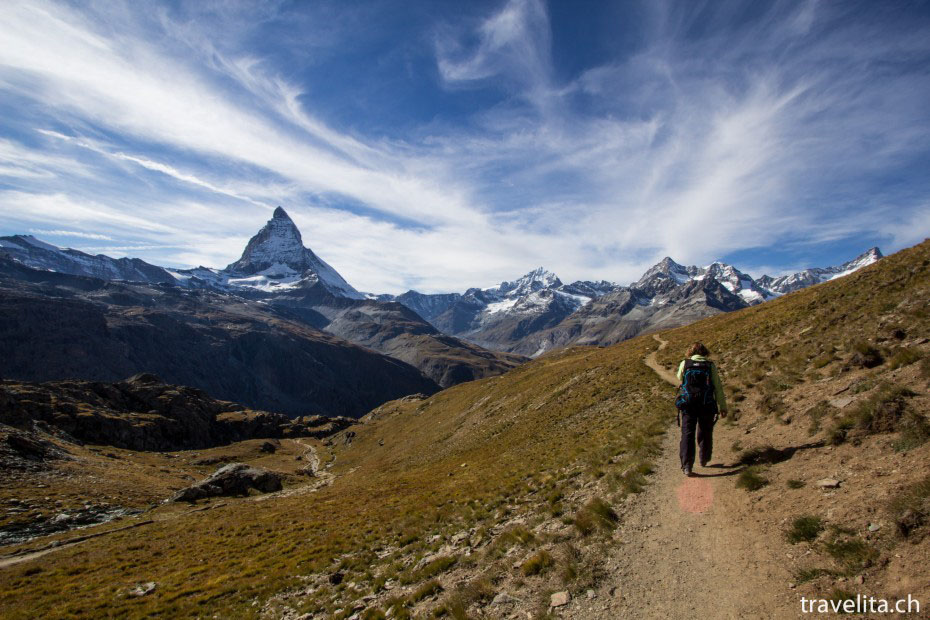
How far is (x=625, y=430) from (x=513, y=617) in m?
15.1

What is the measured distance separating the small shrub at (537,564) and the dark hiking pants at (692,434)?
19.6ft

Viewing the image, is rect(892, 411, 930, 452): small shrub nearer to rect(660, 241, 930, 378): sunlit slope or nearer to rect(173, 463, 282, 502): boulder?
rect(660, 241, 930, 378): sunlit slope

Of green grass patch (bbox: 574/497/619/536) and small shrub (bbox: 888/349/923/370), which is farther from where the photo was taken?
small shrub (bbox: 888/349/923/370)

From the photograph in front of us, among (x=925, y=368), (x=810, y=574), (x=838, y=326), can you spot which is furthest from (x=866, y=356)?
(x=810, y=574)

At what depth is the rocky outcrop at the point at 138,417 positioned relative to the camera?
8406 cm

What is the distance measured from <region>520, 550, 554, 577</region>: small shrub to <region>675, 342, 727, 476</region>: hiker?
604 centimetres

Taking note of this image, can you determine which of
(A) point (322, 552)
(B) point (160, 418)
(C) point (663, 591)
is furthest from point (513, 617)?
(B) point (160, 418)

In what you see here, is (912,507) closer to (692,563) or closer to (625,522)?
(692,563)

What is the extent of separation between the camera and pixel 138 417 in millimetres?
109125

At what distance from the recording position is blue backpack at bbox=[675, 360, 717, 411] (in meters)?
12.9

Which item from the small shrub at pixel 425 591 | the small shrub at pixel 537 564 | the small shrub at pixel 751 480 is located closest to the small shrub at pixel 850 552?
the small shrub at pixel 751 480

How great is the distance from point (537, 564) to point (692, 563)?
369 cm

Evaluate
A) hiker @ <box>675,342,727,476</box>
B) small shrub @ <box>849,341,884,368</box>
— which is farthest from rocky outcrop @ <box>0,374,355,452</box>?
small shrub @ <box>849,341,884,368</box>

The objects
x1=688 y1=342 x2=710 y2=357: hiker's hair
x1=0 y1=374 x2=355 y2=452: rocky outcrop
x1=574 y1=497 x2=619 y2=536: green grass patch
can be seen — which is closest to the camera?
x1=574 y1=497 x2=619 y2=536: green grass patch
